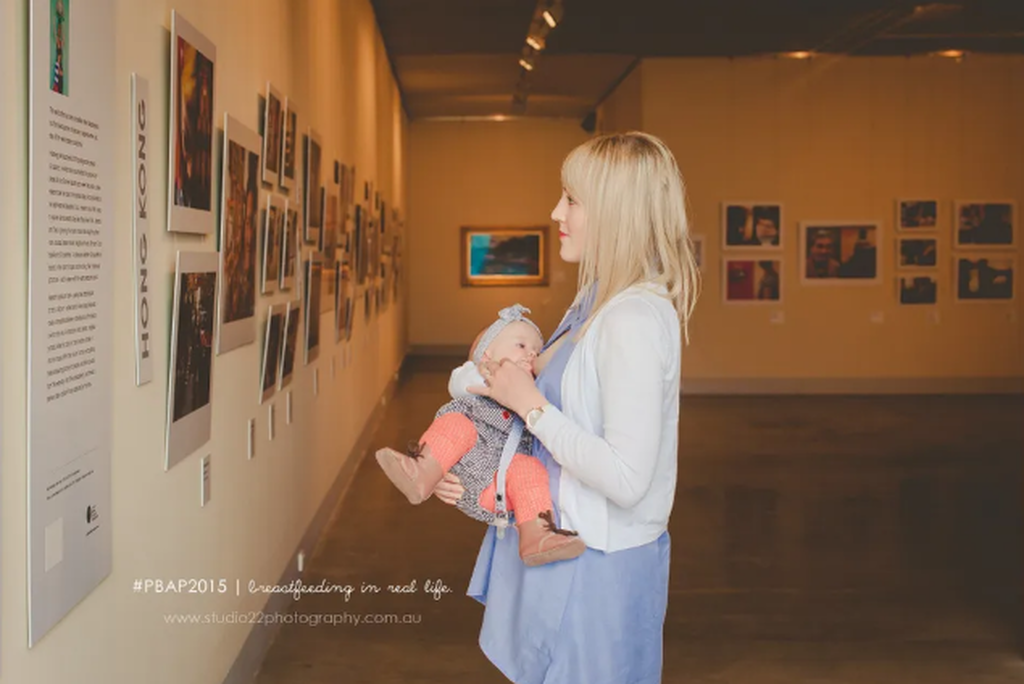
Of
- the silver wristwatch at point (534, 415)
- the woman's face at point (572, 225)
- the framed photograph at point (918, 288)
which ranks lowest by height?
the silver wristwatch at point (534, 415)

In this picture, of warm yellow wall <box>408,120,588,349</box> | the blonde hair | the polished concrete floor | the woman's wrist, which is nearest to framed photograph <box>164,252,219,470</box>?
the woman's wrist

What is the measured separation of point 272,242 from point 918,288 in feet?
41.0

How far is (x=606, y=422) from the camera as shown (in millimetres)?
2344

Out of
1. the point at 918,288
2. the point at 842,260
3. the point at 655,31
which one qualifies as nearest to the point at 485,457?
the point at 655,31

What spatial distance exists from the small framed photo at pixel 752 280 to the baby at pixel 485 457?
517 inches

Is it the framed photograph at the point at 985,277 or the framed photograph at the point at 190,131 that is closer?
the framed photograph at the point at 190,131

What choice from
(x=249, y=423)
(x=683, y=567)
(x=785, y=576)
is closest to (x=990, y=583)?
(x=785, y=576)

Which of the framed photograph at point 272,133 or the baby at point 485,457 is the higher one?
the framed photograph at point 272,133

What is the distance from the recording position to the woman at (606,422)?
234 cm

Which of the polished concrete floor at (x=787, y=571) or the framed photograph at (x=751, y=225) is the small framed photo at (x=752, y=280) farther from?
the polished concrete floor at (x=787, y=571)

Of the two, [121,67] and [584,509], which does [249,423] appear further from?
[584,509]

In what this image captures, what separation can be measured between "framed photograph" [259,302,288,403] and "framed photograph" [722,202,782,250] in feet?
35.6

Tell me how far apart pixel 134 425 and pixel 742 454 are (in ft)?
27.9

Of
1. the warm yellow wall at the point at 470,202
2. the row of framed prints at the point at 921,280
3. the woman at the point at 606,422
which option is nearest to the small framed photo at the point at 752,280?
the row of framed prints at the point at 921,280
